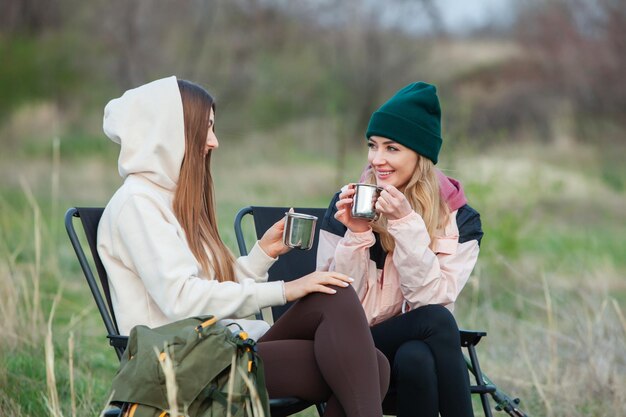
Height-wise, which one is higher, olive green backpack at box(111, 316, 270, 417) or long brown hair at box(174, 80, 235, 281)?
long brown hair at box(174, 80, 235, 281)

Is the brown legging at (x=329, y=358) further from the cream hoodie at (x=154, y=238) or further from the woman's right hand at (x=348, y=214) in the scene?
the woman's right hand at (x=348, y=214)

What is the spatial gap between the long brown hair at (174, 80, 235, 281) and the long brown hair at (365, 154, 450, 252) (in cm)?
53

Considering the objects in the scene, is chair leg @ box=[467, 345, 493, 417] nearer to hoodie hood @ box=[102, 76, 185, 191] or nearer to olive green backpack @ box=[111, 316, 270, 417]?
olive green backpack @ box=[111, 316, 270, 417]

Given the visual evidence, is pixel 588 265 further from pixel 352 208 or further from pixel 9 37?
pixel 9 37

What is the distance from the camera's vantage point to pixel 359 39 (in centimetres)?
1966

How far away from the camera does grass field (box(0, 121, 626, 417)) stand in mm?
3777

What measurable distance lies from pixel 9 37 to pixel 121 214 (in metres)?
18.0

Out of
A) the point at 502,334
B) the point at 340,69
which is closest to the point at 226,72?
the point at 340,69

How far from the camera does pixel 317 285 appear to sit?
8.50 ft

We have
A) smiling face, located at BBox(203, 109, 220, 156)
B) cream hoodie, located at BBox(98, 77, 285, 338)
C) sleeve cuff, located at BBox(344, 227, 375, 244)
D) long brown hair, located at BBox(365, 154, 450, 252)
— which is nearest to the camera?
cream hoodie, located at BBox(98, 77, 285, 338)

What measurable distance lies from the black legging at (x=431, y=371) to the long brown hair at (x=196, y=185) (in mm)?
566

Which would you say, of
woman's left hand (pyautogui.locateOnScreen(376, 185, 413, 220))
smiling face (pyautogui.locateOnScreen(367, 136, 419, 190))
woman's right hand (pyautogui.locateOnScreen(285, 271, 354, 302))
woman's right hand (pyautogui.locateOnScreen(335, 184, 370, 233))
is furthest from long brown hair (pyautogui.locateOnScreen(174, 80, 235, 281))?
smiling face (pyautogui.locateOnScreen(367, 136, 419, 190))

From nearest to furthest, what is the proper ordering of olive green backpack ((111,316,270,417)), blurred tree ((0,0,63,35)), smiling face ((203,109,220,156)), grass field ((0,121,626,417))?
olive green backpack ((111,316,270,417)) < smiling face ((203,109,220,156)) < grass field ((0,121,626,417)) < blurred tree ((0,0,63,35))

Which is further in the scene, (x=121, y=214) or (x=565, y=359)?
(x=565, y=359)
